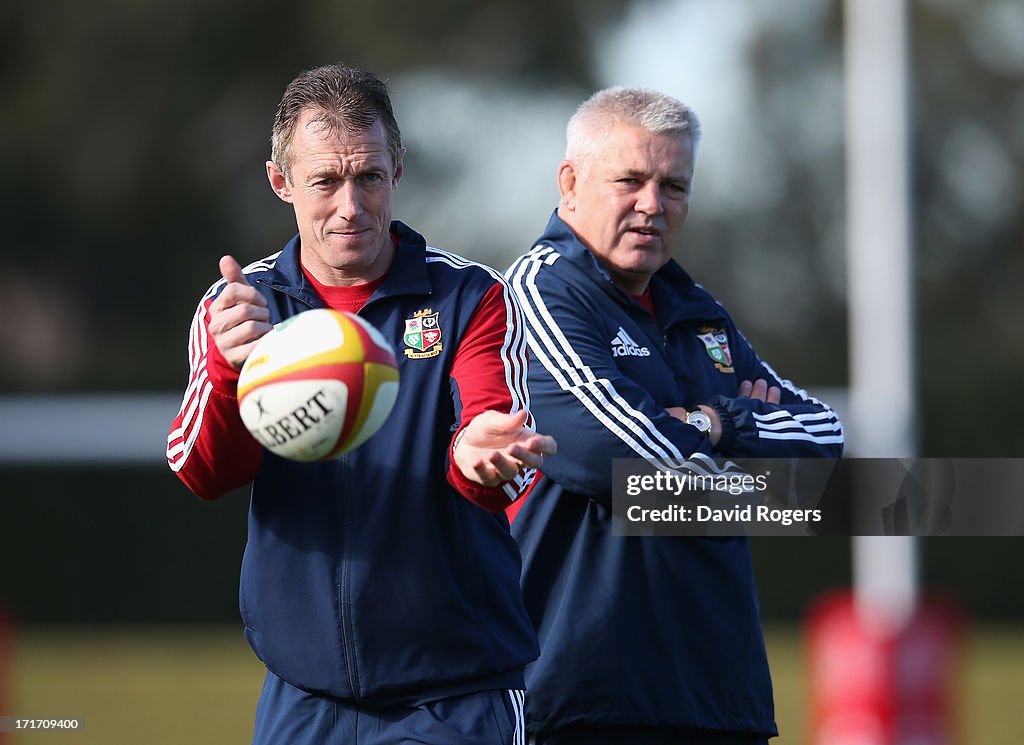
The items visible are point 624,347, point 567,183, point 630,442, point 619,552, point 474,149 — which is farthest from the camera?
point 474,149

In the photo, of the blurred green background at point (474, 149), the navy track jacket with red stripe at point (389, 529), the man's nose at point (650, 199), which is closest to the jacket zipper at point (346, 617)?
the navy track jacket with red stripe at point (389, 529)

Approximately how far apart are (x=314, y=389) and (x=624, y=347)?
118 cm

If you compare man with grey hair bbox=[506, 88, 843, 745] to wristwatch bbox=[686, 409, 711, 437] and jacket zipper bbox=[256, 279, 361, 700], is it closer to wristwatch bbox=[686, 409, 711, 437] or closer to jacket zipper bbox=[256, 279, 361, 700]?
wristwatch bbox=[686, 409, 711, 437]

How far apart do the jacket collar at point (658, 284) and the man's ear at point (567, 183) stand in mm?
47

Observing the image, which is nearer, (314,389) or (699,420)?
(314,389)

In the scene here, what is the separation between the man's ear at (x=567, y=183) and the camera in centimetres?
423

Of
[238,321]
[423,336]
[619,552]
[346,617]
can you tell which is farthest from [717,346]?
[238,321]

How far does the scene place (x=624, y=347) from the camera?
401 cm

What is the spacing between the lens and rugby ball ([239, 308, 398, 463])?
10.0ft

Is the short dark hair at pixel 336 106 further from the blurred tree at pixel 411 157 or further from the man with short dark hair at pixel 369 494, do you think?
the blurred tree at pixel 411 157

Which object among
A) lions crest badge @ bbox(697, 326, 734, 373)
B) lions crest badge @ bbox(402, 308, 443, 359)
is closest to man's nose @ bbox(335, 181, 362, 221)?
lions crest badge @ bbox(402, 308, 443, 359)

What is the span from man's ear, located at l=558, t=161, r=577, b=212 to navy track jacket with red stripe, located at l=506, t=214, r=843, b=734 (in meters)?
0.19

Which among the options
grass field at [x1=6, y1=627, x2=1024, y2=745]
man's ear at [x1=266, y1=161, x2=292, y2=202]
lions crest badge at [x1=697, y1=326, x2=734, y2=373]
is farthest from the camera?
grass field at [x1=6, y1=627, x2=1024, y2=745]

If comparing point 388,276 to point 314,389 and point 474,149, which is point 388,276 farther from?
point 474,149
